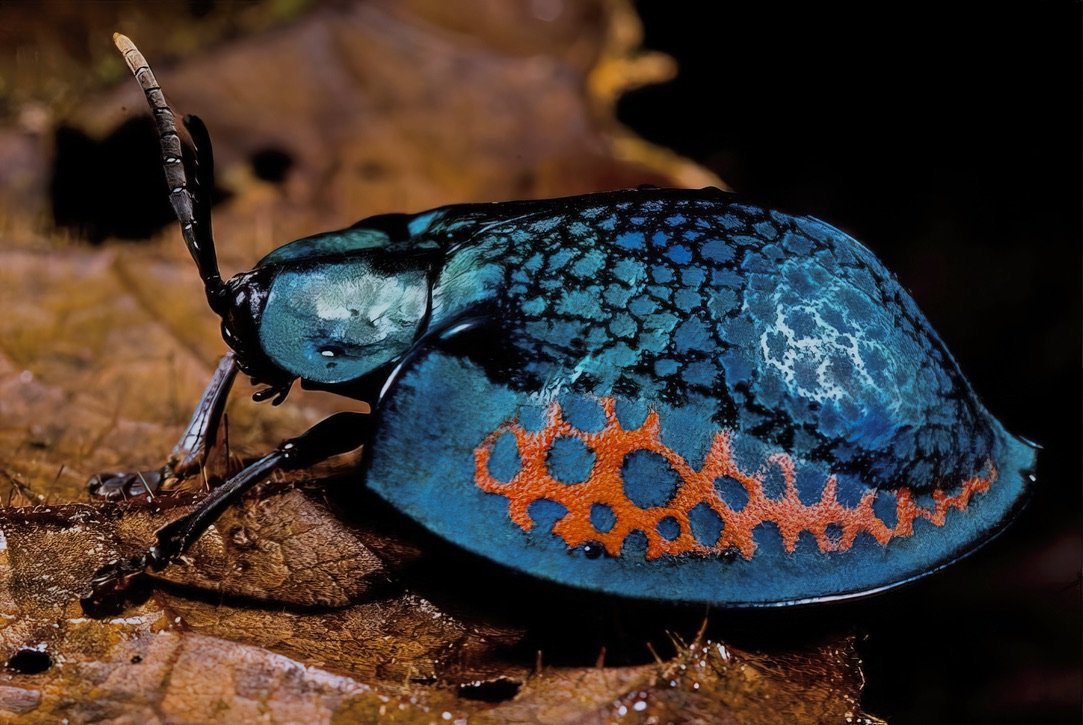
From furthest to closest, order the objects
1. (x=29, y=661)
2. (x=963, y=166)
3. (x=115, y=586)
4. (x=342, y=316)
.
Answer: (x=963, y=166), (x=342, y=316), (x=115, y=586), (x=29, y=661)

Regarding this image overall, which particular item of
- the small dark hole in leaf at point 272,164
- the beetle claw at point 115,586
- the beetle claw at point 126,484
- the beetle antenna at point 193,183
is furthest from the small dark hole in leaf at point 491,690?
the small dark hole in leaf at point 272,164

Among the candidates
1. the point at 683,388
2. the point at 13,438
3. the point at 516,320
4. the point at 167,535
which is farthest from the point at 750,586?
the point at 13,438

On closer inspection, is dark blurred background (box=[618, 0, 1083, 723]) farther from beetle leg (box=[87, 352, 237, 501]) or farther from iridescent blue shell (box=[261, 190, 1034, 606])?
beetle leg (box=[87, 352, 237, 501])

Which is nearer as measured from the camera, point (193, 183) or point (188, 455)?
point (193, 183)

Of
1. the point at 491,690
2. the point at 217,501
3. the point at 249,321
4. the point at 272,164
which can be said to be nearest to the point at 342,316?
the point at 249,321

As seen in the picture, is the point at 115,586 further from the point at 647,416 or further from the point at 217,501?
the point at 647,416

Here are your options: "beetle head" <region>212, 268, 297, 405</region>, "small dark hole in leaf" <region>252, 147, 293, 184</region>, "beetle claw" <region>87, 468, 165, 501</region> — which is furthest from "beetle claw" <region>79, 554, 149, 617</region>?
"small dark hole in leaf" <region>252, 147, 293, 184</region>

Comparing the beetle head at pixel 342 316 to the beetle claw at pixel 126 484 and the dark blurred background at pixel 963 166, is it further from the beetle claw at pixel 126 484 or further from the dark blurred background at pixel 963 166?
the dark blurred background at pixel 963 166
